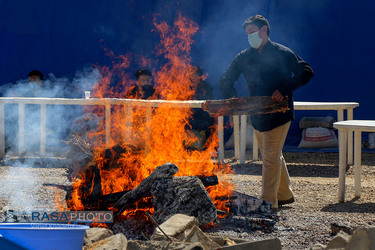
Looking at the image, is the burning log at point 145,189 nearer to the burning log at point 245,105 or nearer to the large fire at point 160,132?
the large fire at point 160,132

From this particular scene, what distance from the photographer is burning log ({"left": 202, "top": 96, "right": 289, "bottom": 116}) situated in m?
4.81

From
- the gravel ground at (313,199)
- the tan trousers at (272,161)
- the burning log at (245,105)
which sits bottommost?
the gravel ground at (313,199)

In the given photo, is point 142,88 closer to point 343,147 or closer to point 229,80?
point 229,80

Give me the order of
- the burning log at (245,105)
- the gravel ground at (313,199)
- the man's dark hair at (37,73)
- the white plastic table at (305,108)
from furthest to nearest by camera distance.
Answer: the man's dark hair at (37,73) → the white plastic table at (305,108) → the burning log at (245,105) → the gravel ground at (313,199)

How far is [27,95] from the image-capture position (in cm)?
1000

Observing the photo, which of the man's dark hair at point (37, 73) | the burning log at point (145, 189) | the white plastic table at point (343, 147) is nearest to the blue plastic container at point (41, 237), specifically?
the burning log at point (145, 189)

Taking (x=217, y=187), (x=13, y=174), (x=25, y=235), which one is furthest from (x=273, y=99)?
(x=13, y=174)

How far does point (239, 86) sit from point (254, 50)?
479 centimetres

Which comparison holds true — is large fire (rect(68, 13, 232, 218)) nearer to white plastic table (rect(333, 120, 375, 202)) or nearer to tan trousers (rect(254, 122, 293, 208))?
Answer: tan trousers (rect(254, 122, 293, 208))

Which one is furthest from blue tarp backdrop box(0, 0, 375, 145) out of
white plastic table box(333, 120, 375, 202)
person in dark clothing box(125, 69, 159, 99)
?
white plastic table box(333, 120, 375, 202)

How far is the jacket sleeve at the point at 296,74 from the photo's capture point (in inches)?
194

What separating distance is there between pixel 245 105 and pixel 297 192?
1.97m

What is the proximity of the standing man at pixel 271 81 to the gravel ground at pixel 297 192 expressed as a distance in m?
0.41

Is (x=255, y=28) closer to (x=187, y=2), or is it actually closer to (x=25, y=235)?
(x=25, y=235)
